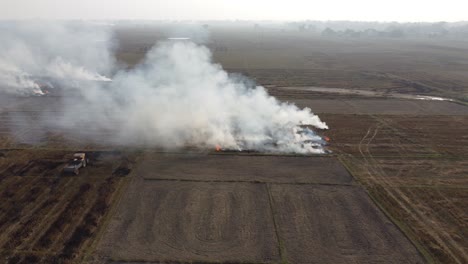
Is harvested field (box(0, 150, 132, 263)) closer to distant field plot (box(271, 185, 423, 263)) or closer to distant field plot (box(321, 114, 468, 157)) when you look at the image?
distant field plot (box(271, 185, 423, 263))

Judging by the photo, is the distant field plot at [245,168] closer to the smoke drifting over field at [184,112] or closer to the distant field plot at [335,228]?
the distant field plot at [335,228]

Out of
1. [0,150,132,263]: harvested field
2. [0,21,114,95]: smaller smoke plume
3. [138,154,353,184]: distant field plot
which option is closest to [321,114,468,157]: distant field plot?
[138,154,353,184]: distant field plot

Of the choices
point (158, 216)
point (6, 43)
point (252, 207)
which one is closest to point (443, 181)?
point (252, 207)

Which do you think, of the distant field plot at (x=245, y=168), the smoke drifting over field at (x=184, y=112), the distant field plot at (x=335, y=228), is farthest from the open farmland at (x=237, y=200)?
the smoke drifting over field at (x=184, y=112)

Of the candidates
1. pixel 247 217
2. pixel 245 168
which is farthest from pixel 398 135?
pixel 247 217

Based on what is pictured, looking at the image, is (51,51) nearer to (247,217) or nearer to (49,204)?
(49,204)

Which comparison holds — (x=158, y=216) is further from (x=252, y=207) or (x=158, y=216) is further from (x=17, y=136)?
(x=17, y=136)
